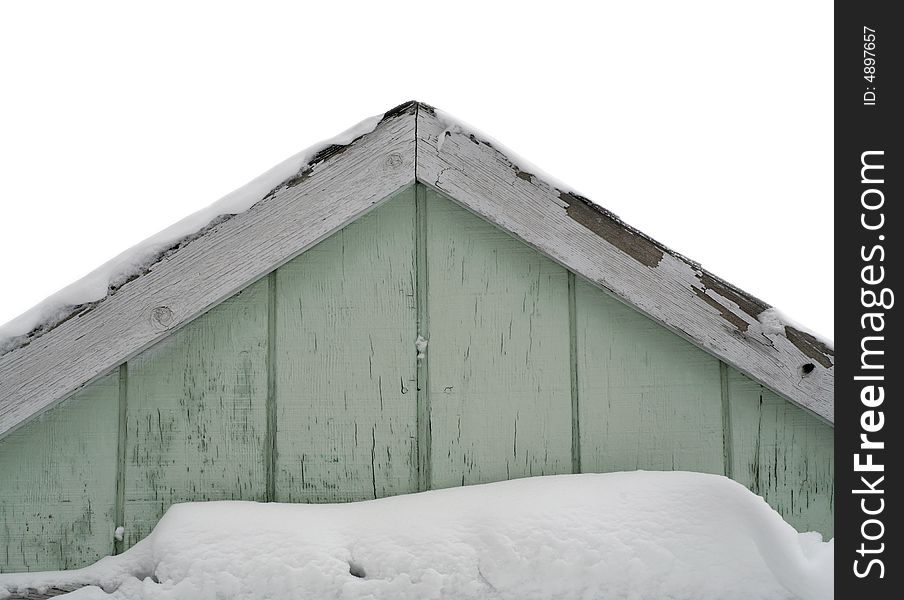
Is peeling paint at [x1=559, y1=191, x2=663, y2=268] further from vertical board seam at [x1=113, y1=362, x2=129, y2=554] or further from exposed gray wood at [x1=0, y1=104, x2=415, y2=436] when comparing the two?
vertical board seam at [x1=113, y1=362, x2=129, y2=554]

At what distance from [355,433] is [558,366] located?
297 mm

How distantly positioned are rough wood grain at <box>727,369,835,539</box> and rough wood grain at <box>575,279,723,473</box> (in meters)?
0.03

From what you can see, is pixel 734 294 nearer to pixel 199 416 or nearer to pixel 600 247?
pixel 600 247

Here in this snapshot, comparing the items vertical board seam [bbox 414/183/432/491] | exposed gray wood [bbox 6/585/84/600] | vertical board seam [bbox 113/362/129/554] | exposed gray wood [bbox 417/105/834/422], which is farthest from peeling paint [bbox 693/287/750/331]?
exposed gray wood [bbox 6/585/84/600]

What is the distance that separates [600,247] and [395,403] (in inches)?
13.8

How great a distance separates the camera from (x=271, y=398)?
3.36 feet

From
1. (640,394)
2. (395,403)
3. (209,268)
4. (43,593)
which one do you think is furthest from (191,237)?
(640,394)

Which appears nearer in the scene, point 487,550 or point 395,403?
point 487,550

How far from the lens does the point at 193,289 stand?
97 cm
